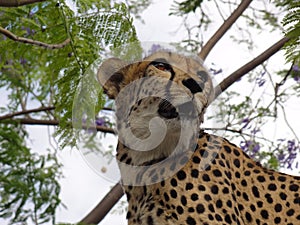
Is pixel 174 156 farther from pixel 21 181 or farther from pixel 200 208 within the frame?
pixel 21 181

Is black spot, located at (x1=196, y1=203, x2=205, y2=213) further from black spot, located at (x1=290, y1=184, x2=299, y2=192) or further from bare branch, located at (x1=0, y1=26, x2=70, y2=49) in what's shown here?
bare branch, located at (x1=0, y1=26, x2=70, y2=49)

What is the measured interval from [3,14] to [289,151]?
2.09m

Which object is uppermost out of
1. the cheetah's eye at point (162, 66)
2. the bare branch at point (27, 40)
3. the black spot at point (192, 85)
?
the bare branch at point (27, 40)

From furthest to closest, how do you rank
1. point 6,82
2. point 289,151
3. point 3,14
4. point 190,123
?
point 6,82 → point 289,151 → point 3,14 → point 190,123

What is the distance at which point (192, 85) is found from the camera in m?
1.86

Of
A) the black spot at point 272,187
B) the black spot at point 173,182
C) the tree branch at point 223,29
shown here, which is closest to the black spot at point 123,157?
the black spot at point 173,182

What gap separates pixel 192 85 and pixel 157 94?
4.0 inches

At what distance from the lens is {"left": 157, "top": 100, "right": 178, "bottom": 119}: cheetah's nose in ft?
5.91

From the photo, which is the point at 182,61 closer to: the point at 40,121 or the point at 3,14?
the point at 3,14

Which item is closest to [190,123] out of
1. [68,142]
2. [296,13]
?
[296,13]

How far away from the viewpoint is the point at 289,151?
4.33 m

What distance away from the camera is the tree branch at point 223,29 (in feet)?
14.3

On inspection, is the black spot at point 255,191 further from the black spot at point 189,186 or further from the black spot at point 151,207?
the black spot at point 151,207

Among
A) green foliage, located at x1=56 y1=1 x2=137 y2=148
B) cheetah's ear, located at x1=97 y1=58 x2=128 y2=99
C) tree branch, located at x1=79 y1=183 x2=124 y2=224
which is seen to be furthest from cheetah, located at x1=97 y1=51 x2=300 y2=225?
tree branch, located at x1=79 y1=183 x2=124 y2=224
